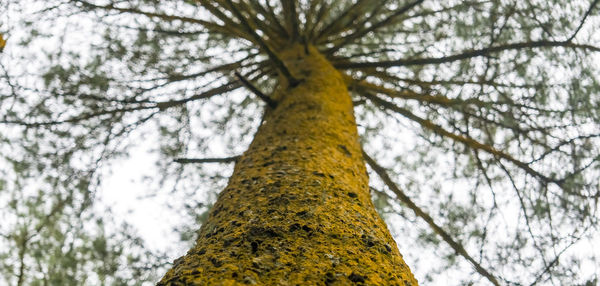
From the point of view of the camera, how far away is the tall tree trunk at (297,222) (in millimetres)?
922

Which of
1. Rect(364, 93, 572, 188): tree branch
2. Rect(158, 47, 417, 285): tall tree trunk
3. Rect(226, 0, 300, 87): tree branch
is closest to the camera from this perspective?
Rect(158, 47, 417, 285): tall tree trunk

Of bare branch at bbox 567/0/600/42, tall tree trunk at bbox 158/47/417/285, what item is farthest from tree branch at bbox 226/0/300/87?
bare branch at bbox 567/0/600/42

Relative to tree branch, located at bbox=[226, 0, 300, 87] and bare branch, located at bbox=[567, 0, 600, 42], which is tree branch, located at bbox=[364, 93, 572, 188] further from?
tree branch, located at bbox=[226, 0, 300, 87]

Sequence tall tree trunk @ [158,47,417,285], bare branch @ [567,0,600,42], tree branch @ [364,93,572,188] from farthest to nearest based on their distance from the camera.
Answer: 1. tree branch @ [364,93,572,188]
2. bare branch @ [567,0,600,42]
3. tall tree trunk @ [158,47,417,285]

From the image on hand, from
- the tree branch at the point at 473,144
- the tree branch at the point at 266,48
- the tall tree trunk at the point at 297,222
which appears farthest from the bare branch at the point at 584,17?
the tree branch at the point at 266,48

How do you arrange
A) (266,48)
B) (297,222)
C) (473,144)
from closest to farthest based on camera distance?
1. (297,222)
2. (266,48)
3. (473,144)

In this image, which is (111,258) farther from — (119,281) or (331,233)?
(331,233)

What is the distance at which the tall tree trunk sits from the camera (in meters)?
0.92

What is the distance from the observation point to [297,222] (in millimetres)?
1115

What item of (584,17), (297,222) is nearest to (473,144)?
(584,17)

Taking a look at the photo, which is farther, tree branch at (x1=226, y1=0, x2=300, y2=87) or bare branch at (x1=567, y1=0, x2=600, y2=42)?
bare branch at (x1=567, y1=0, x2=600, y2=42)

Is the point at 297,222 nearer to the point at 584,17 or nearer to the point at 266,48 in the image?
the point at 266,48

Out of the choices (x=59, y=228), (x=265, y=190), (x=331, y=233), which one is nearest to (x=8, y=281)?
(x=59, y=228)

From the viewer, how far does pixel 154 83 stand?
3301 mm
